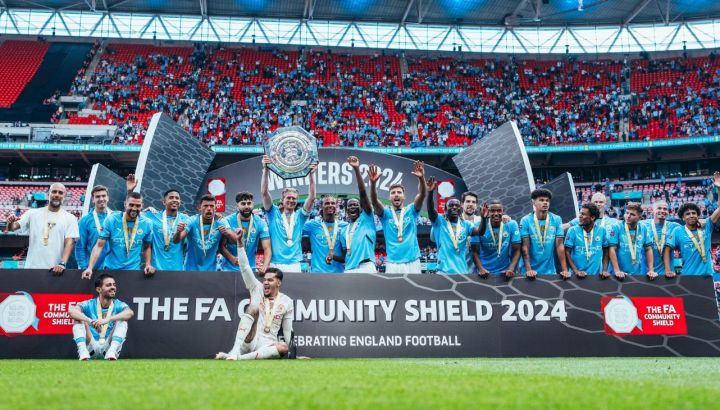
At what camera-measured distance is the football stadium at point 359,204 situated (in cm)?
639

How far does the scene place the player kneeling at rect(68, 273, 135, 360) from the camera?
8016 millimetres

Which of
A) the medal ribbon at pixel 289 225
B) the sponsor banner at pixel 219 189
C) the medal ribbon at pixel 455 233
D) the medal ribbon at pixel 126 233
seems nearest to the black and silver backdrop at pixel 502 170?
the sponsor banner at pixel 219 189

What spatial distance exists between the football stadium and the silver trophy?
0.15 ft

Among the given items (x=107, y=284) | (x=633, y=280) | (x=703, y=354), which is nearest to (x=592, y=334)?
(x=633, y=280)

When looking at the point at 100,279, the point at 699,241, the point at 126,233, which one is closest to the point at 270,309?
the point at 100,279

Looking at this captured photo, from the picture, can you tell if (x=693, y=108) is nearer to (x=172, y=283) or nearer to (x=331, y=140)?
(x=331, y=140)

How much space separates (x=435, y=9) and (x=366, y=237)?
3861 cm

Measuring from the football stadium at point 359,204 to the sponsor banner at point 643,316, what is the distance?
0.11ft

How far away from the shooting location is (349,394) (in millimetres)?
3574

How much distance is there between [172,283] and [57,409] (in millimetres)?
5955

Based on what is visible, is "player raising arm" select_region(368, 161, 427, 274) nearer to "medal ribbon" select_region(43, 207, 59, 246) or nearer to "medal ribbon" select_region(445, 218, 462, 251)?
"medal ribbon" select_region(445, 218, 462, 251)

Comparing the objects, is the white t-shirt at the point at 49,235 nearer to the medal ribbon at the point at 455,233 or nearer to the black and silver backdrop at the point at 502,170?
the medal ribbon at the point at 455,233

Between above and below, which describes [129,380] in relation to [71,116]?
below

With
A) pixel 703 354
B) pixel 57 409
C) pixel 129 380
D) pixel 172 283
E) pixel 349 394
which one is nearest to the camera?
pixel 57 409
